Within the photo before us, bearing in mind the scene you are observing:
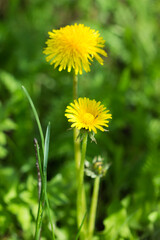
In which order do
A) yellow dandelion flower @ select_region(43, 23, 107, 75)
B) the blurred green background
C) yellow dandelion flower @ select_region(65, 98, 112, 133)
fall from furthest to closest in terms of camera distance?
the blurred green background
yellow dandelion flower @ select_region(43, 23, 107, 75)
yellow dandelion flower @ select_region(65, 98, 112, 133)

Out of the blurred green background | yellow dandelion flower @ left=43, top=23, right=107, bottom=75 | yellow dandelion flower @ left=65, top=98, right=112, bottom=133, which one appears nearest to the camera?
yellow dandelion flower @ left=65, top=98, right=112, bottom=133

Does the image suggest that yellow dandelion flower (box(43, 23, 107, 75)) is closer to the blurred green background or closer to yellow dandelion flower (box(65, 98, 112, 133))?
yellow dandelion flower (box(65, 98, 112, 133))

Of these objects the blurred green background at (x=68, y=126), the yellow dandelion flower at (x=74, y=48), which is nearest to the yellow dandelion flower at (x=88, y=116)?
the yellow dandelion flower at (x=74, y=48)

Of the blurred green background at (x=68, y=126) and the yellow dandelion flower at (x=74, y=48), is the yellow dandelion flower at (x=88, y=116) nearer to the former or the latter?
the yellow dandelion flower at (x=74, y=48)

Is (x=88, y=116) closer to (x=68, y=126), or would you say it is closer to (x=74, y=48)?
(x=74, y=48)

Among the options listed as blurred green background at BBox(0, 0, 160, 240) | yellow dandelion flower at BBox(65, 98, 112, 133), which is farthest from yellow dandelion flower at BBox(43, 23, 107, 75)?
blurred green background at BBox(0, 0, 160, 240)

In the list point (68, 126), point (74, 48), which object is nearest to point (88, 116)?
point (74, 48)

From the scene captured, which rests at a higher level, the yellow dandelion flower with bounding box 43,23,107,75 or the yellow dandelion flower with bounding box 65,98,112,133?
the yellow dandelion flower with bounding box 43,23,107,75
